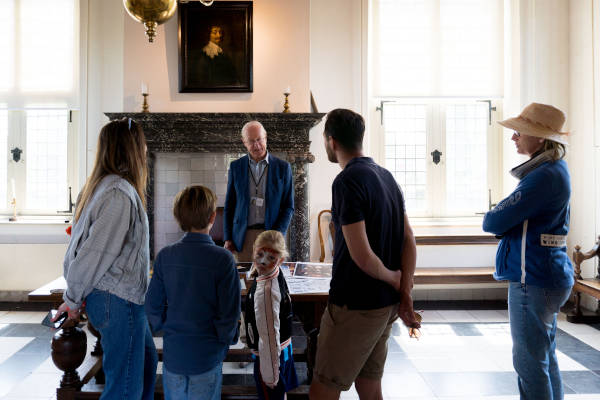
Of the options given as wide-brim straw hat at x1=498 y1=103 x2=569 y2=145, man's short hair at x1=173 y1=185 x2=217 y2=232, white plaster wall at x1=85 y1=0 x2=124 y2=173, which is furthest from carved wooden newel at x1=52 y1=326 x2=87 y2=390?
white plaster wall at x1=85 y1=0 x2=124 y2=173

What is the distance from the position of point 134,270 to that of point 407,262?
104cm

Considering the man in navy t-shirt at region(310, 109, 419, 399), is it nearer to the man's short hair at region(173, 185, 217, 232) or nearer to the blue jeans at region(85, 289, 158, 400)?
the man's short hair at region(173, 185, 217, 232)

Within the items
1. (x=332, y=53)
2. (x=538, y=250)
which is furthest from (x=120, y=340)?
(x=332, y=53)

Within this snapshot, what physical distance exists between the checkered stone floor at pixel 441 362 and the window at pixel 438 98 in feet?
5.52

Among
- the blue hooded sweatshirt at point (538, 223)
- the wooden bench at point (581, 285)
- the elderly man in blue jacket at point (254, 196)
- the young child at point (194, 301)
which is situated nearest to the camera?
the young child at point (194, 301)

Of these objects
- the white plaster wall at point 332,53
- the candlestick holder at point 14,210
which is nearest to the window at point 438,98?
the white plaster wall at point 332,53

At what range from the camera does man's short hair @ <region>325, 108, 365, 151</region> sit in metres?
1.58

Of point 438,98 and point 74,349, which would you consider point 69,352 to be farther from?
point 438,98

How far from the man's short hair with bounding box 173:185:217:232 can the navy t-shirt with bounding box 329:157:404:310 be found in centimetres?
49

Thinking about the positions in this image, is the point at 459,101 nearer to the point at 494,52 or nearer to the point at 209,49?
the point at 494,52

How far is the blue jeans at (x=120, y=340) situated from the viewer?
1.72 meters

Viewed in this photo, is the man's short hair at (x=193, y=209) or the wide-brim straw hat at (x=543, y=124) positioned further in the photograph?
the wide-brim straw hat at (x=543, y=124)

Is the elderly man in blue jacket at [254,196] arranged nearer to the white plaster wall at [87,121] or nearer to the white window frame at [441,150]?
the white window frame at [441,150]

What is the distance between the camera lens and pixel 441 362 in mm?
3408
